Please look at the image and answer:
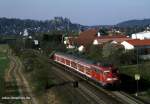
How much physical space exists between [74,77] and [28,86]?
6880mm

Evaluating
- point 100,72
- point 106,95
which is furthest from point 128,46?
point 106,95

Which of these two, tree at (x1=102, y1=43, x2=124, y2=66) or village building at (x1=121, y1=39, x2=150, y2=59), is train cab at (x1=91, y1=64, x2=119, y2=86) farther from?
village building at (x1=121, y1=39, x2=150, y2=59)

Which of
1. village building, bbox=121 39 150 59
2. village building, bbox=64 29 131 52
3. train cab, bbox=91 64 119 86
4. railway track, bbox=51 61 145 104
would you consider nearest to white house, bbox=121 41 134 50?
village building, bbox=121 39 150 59

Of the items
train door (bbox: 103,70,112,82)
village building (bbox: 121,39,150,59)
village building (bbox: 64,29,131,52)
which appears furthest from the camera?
village building (bbox: 64,29,131,52)

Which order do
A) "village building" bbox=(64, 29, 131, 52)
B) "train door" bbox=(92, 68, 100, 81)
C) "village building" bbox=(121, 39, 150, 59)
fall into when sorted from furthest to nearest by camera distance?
1. "village building" bbox=(64, 29, 131, 52)
2. "village building" bbox=(121, 39, 150, 59)
3. "train door" bbox=(92, 68, 100, 81)

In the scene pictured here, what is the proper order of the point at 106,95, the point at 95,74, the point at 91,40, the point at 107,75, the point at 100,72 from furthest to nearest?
the point at 91,40, the point at 95,74, the point at 100,72, the point at 107,75, the point at 106,95

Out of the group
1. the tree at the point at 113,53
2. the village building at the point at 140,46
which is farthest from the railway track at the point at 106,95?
the village building at the point at 140,46

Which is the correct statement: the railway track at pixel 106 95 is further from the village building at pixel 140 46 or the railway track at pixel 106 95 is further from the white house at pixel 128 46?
the white house at pixel 128 46

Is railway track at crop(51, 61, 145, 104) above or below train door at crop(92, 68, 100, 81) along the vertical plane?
below

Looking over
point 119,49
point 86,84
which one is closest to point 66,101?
point 86,84

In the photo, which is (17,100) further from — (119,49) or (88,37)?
(88,37)

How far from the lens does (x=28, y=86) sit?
172ft

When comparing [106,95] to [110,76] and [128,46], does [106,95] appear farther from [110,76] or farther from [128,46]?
[128,46]

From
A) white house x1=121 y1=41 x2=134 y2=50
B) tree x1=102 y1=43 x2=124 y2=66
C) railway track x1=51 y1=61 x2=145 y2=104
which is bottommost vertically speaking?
railway track x1=51 y1=61 x2=145 y2=104
